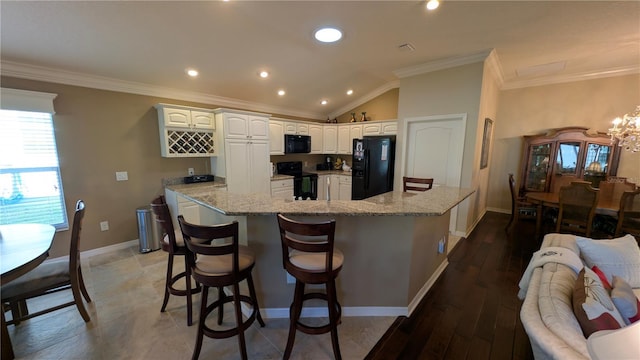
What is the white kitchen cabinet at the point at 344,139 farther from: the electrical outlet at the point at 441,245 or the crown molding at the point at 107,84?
the electrical outlet at the point at 441,245

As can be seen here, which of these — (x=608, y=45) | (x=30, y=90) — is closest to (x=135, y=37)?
(x=30, y=90)

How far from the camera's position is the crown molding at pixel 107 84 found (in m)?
2.69

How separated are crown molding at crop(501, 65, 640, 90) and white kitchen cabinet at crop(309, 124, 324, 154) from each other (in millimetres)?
4043

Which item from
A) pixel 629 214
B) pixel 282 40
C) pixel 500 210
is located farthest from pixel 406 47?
pixel 500 210

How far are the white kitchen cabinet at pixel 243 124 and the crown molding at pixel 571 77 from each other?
505 centimetres

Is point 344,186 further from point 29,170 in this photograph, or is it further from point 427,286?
point 29,170

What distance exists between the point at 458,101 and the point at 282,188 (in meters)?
3.52

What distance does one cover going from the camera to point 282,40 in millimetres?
2918

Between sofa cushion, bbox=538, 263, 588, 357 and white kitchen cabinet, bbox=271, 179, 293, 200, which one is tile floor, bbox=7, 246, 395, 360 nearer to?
sofa cushion, bbox=538, 263, 588, 357

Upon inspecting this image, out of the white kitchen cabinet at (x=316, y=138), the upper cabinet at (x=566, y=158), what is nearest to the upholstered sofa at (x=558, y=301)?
the upper cabinet at (x=566, y=158)

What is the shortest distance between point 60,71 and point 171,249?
2.86m

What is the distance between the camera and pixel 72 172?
3.09 meters

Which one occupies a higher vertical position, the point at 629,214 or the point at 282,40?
the point at 282,40

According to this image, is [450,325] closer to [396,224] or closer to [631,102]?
[396,224]
